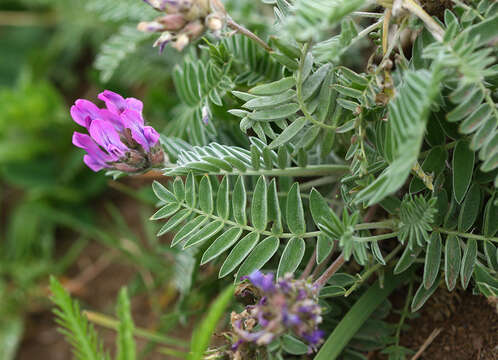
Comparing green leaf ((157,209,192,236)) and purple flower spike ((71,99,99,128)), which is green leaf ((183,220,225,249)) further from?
purple flower spike ((71,99,99,128))

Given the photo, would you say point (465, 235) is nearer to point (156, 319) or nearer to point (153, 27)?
point (153, 27)

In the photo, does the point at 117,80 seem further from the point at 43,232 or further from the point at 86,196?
the point at 43,232

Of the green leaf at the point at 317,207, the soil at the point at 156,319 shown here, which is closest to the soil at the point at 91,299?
the soil at the point at 156,319

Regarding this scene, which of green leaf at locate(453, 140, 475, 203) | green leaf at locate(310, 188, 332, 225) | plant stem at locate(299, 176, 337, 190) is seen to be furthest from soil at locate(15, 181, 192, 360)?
green leaf at locate(453, 140, 475, 203)

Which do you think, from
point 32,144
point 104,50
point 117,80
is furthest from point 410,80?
point 32,144

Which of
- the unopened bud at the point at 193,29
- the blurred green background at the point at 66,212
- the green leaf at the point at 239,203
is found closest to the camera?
the unopened bud at the point at 193,29

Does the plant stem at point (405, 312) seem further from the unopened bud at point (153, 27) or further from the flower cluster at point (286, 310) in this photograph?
the unopened bud at point (153, 27)
